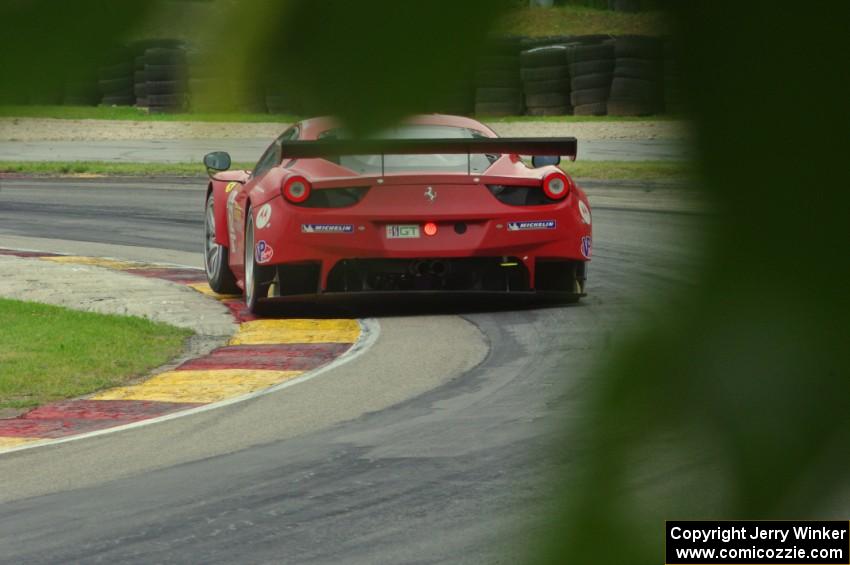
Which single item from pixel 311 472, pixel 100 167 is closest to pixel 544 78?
pixel 100 167

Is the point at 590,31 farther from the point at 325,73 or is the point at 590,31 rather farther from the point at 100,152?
the point at 100,152

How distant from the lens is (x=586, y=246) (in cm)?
788

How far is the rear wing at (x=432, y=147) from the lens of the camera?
1.91 feet

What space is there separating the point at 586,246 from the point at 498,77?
7345mm

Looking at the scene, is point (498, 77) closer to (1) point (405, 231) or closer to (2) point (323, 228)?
(1) point (405, 231)

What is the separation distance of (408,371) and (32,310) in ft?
→ 12.0

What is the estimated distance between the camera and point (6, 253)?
13.1 metres

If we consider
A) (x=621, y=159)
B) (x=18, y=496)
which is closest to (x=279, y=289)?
(x=18, y=496)

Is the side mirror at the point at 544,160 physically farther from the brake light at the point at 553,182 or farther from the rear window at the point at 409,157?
the brake light at the point at 553,182

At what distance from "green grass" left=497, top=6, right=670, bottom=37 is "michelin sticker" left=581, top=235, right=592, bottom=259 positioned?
7046 mm

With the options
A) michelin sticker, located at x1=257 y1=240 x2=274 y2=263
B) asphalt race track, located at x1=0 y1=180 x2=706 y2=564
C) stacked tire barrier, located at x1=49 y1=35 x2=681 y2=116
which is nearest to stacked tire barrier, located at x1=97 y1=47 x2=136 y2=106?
stacked tire barrier, located at x1=49 y1=35 x2=681 y2=116

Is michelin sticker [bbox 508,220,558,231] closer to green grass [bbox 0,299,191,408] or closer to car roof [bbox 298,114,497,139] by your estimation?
green grass [bbox 0,299,191,408]

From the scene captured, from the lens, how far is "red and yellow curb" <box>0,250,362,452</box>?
6605 mm

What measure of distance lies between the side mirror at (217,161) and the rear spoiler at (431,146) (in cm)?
8
